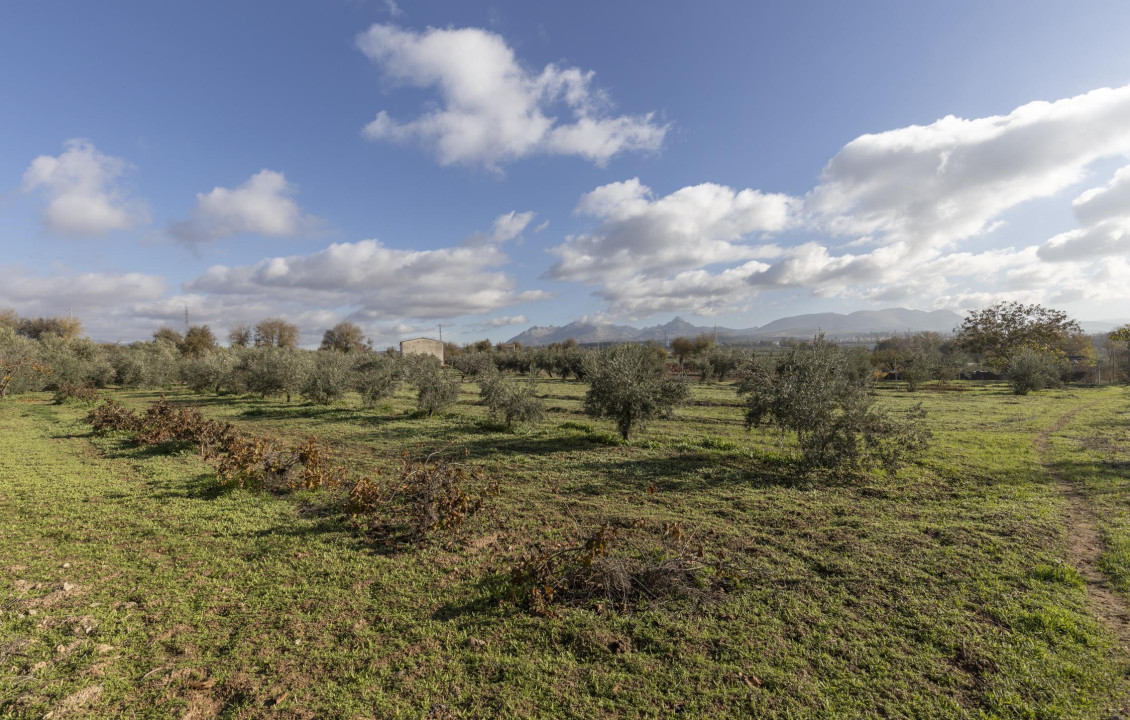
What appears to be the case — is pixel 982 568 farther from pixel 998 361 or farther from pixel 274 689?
pixel 998 361

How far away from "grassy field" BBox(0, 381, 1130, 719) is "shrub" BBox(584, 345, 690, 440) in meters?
3.57

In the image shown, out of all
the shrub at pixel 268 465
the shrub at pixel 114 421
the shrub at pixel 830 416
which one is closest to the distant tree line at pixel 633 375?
the shrub at pixel 830 416

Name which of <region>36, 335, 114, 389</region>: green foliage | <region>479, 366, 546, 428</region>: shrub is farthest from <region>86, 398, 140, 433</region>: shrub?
<region>36, 335, 114, 389</region>: green foliage

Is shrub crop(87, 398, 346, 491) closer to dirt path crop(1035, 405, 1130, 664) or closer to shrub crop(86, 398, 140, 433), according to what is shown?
shrub crop(86, 398, 140, 433)

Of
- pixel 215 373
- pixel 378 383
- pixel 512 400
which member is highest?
pixel 215 373

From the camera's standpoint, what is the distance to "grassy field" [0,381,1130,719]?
3.68 m

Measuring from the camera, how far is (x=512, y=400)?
54.3 ft

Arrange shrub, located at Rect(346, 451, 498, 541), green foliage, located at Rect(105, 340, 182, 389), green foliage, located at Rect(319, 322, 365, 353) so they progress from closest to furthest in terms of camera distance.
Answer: shrub, located at Rect(346, 451, 498, 541) → green foliage, located at Rect(105, 340, 182, 389) → green foliage, located at Rect(319, 322, 365, 353)

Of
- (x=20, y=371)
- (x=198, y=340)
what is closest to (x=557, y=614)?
(x=20, y=371)

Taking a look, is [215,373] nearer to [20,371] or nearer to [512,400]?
[20,371]

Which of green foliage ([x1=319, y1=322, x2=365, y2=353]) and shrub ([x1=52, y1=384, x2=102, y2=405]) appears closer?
shrub ([x1=52, y1=384, x2=102, y2=405])

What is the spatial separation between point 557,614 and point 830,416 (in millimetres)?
8904

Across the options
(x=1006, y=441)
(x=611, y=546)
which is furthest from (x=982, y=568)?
(x=1006, y=441)

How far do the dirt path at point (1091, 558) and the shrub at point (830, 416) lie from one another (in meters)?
2.63
